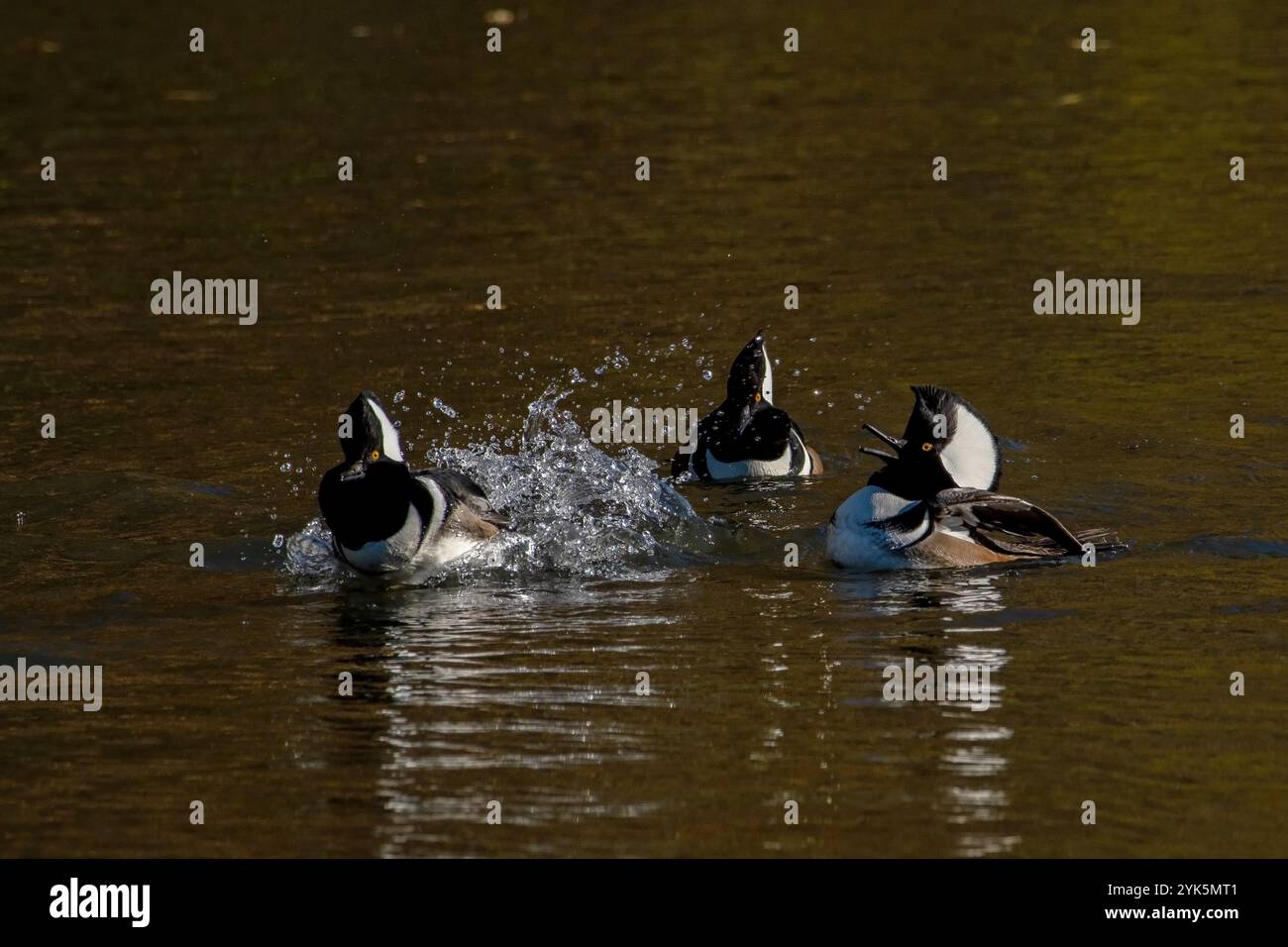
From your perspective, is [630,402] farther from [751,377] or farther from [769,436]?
[769,436]

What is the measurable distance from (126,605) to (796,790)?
442 cm

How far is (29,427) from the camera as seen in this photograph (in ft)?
46.6

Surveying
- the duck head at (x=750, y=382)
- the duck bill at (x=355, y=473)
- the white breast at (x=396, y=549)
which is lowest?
the white breast at (x=396, y=549)

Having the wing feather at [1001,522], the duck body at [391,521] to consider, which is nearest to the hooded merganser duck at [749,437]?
the wing feather at [1001,522]

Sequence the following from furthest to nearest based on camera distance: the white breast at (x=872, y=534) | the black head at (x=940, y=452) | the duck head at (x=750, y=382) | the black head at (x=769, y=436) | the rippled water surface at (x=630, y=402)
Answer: the duck head at (x=750, y=382), the black head at (x=769, y=436), the black head at (x=940, y=452), the white breast at (x=872, y=534), the rippled water surface at (x=630, y=402)

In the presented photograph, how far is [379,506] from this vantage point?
10.6m

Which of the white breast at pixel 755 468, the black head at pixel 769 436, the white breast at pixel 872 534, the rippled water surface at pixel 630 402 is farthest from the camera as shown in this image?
the white breast at pixel 755 468

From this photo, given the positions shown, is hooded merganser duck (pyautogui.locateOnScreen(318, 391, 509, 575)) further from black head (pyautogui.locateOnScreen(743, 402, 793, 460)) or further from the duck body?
black head (pyautogui.locateOnScreen(743, 402, 793, 460))

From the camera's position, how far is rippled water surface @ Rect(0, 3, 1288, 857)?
7812 millimetres

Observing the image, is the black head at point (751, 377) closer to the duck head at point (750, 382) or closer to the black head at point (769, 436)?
the duck head at point (750, 382)

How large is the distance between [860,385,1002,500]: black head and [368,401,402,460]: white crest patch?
262cm

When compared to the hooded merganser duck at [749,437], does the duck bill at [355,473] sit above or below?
below

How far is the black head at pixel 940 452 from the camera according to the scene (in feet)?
35.9

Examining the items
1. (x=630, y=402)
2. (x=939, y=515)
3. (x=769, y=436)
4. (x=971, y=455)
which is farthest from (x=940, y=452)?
(x=630, y=402)
